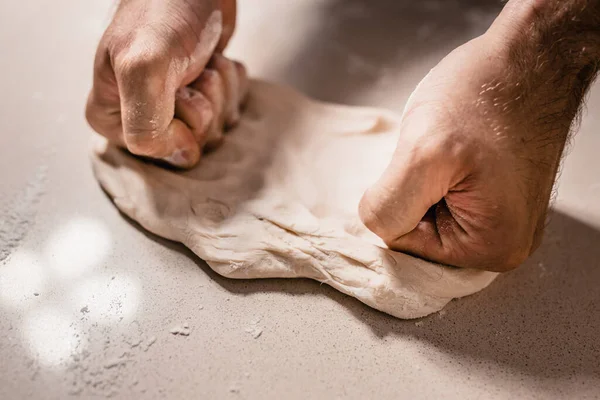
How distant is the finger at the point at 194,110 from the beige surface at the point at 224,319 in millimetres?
258

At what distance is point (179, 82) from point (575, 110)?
2.64 feet

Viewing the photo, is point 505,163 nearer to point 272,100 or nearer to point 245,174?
point 245,174

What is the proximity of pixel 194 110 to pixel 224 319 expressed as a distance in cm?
47

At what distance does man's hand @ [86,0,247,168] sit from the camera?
3.71 feet

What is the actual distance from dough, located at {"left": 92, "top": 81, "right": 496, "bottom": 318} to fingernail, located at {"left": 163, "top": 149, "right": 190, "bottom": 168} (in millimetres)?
25

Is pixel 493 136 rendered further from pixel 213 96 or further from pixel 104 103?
pixel 104 103

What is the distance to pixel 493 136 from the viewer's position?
39.5 inches

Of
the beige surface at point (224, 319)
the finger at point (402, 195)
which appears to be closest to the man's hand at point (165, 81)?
Result: the beige surface at point (224, 319)

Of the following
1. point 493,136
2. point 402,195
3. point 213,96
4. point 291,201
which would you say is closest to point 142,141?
point 213,96

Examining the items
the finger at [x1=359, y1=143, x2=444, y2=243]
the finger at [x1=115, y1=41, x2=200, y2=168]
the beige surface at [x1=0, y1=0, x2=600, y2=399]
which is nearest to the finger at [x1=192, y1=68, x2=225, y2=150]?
the finger at [x1=115, y1=41, x2=200, y2=168]

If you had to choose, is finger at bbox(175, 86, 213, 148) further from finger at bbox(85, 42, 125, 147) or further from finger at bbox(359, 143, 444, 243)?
finger at bbox(359, 143, 444, 243)

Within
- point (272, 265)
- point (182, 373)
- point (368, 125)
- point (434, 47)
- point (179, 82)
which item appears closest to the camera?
point (182, 373)

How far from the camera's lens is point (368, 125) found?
4.56ft

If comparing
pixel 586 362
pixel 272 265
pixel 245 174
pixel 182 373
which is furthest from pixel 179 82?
pixel 586 362
